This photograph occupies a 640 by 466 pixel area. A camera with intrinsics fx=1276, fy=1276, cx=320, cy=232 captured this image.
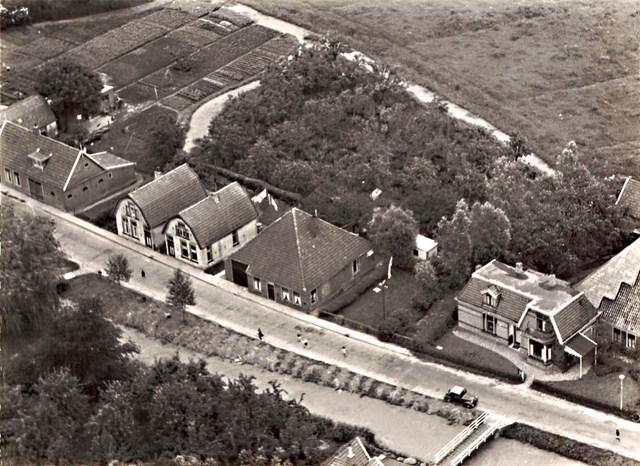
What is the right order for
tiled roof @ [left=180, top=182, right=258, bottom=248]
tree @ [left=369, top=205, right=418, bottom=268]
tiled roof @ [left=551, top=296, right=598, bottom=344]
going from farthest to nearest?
1. tiled roof @ [left=180, top=182, right=258, bottom=248]
2. tree @ [left=369, top=205, right=418, bottom=268]
3. tiled roof @ [left=551, top=296, right=598, bottom=344]

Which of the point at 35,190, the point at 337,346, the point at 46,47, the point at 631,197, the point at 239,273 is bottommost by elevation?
the point at 35,190

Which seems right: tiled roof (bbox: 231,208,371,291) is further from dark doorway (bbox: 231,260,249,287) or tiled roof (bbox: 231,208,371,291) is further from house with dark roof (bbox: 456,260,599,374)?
house with dark roof (bbox: 456,260,599,374)

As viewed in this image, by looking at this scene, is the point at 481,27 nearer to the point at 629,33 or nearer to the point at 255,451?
the point at 629,33

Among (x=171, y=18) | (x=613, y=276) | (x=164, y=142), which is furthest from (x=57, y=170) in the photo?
(x=613, y=276)

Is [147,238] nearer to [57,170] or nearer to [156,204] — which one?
[156,204]

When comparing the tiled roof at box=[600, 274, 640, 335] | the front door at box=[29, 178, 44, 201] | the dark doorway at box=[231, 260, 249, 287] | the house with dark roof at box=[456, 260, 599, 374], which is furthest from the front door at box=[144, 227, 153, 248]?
the tiled roof at box=[600, 274, 640, 335]

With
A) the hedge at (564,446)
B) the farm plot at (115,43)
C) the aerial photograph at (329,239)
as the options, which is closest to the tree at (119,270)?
the aerial photograph at (329,239)

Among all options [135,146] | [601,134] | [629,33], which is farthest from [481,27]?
[135,146]
